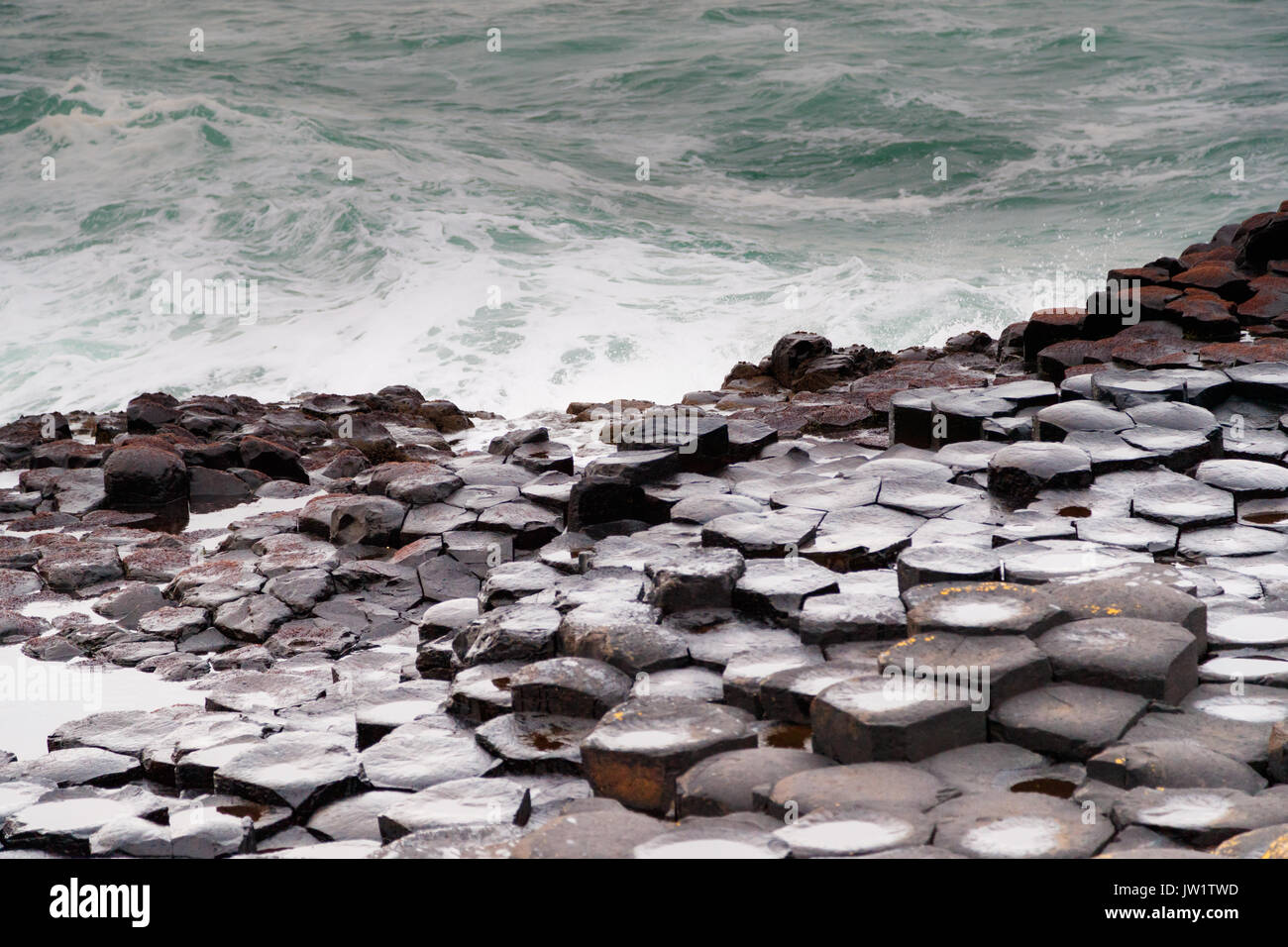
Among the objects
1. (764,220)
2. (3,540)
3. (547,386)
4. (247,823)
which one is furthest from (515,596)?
(764,220)

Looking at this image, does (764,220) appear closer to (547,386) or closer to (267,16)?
(547,386)

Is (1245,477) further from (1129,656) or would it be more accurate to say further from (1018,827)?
(1018,827)

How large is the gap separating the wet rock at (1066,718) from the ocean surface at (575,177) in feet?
25.9

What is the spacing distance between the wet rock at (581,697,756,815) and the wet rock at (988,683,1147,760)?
2.11ft

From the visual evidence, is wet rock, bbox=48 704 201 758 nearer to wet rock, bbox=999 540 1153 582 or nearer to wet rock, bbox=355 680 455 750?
wet rock, bbox=355 680 455 750

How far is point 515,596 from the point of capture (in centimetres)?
440

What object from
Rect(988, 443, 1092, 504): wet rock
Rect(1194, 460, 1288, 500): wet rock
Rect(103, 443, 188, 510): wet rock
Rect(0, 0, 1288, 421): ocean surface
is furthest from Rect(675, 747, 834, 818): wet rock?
Rect(0, 0, 1288, 421): ocean surface

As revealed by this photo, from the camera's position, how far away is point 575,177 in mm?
19906

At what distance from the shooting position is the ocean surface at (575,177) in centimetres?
1257

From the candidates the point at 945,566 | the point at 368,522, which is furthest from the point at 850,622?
the point at 368,522

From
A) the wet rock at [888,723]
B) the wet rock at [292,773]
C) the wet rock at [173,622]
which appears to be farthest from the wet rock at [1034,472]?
the wet rock at [173,622]

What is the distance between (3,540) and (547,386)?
549cm

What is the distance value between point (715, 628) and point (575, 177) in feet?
56.5

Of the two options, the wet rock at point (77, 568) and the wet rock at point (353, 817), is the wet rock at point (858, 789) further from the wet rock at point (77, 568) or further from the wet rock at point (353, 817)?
the wet rock at point (77, 568)
